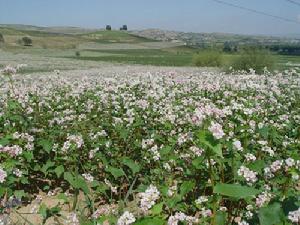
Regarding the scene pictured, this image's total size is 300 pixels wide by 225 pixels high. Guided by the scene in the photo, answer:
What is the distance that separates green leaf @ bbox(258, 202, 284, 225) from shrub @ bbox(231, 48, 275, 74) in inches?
1128

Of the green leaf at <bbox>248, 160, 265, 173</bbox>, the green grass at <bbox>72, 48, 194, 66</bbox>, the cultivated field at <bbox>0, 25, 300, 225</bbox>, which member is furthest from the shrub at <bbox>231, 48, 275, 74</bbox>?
the green leaf at <bbox>248, 160, 265, 173</bbox>

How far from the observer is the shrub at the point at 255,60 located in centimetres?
3080

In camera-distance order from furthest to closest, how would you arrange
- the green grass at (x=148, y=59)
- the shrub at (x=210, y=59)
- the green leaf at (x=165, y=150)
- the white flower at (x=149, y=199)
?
the green grass at (x=148, y=59)
the shrub at (x=210, y=59)
the green leaf at (x=165, y=150)
the white flower at (x=149, y=199)

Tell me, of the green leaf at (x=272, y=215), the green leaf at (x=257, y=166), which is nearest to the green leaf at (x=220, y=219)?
the green leaf at (x=272, y=215)

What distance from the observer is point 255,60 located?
31.0m

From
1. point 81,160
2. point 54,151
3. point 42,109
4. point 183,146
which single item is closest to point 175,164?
point 183,146

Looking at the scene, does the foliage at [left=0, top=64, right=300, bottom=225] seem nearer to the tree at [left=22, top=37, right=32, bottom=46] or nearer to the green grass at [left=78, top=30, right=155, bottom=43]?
the tree at [left=22, top=37, right=32, bottom=46]

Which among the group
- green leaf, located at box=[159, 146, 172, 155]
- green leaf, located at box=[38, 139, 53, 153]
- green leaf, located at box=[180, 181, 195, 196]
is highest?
green leaf, located at box=[180, 181, 195, 196]

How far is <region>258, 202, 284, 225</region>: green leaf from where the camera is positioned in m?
2.44

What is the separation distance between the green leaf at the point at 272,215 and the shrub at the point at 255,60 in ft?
94.0

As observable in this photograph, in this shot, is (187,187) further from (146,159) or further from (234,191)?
(146,159)

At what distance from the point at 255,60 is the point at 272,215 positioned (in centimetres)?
2943

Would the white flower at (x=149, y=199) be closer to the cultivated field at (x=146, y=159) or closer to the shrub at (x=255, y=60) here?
the cultivated field at (x=146, y=159)

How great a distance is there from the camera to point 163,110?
25.2 ft
